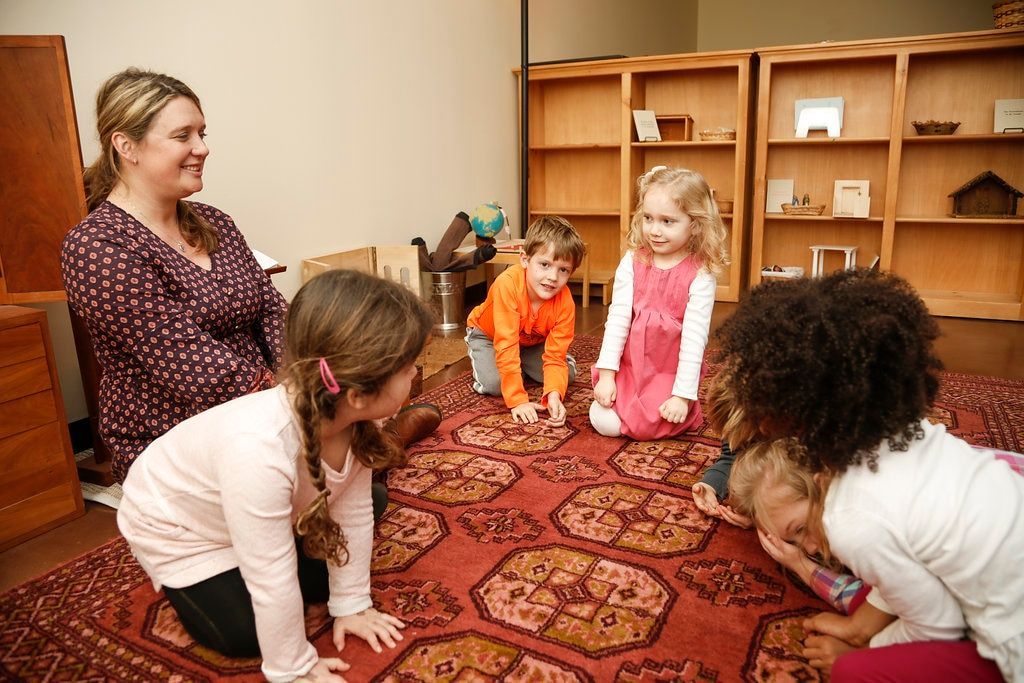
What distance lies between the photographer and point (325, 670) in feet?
3.51

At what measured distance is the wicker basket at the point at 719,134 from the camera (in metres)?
4.16

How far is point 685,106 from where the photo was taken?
4.46 metres

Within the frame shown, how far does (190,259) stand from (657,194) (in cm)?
123

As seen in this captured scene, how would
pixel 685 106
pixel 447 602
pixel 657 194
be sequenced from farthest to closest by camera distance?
1. pixel 685 106
2. pixel 657 194
3. pixel 447 602

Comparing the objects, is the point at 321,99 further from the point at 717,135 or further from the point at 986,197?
the point at 986,197

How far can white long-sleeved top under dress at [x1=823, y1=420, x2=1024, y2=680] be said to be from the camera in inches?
35.1

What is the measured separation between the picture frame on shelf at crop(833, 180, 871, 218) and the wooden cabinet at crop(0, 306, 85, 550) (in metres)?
3.89

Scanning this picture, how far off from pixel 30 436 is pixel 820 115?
4.08m

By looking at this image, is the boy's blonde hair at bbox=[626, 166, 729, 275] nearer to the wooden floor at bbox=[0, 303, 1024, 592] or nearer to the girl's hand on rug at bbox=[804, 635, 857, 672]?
the wooden floor at bbox=[0, 303, 1024, 592]

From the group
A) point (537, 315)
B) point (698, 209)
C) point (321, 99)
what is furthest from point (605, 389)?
point (321, 99)

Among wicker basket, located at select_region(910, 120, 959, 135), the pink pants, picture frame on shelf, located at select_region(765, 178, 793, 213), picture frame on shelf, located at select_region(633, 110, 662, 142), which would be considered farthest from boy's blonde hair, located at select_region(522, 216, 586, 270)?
wicker basket, located at select_region(910, 120, 959, 135)

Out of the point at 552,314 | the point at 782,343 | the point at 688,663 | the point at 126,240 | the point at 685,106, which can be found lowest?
the point at 688,663

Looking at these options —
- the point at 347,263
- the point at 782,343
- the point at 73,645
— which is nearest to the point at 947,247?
the point at 347,263

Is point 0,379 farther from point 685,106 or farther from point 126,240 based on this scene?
point 685,106
